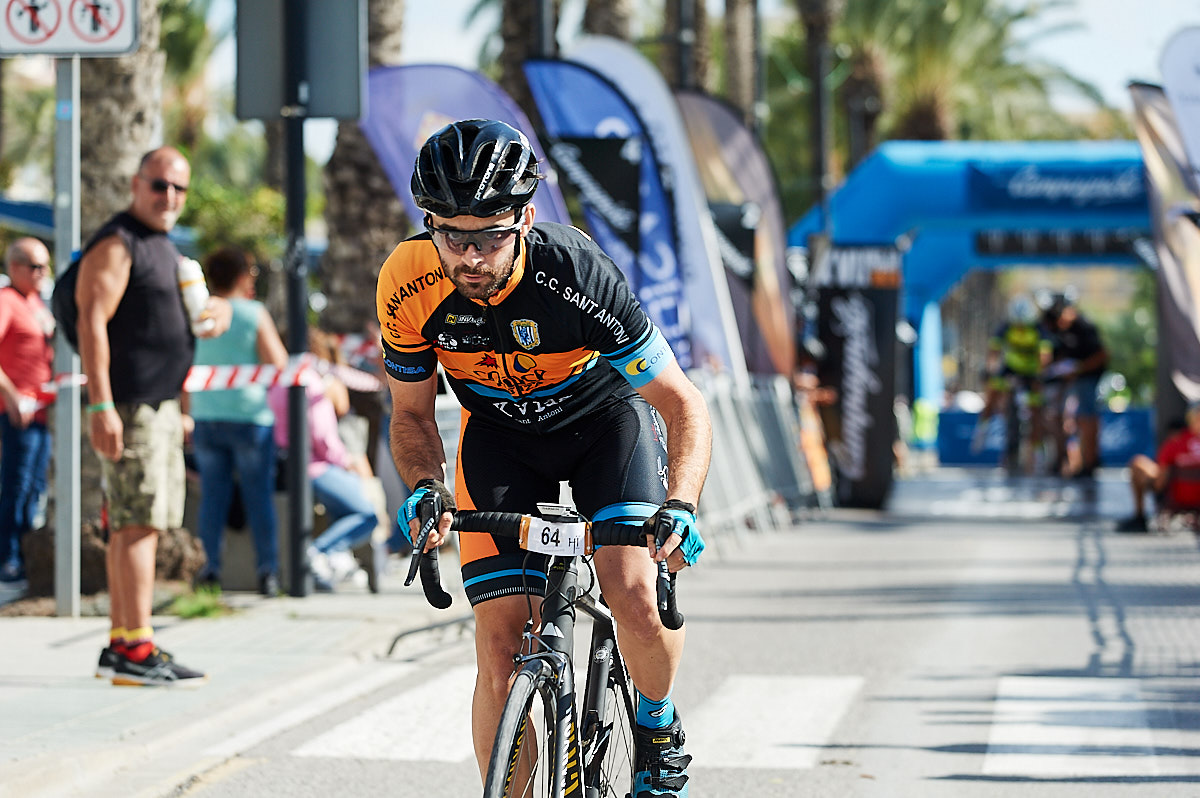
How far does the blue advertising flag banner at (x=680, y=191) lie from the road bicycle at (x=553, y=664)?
1095 cm

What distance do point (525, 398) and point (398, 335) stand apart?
0.36 metres

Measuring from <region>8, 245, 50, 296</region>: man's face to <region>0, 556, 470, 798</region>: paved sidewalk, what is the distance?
107 inches

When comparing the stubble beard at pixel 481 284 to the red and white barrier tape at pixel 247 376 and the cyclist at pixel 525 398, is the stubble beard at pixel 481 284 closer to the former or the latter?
the cyclist at pixel 525 398

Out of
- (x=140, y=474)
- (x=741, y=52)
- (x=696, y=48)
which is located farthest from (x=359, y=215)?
(x=741, y=52)

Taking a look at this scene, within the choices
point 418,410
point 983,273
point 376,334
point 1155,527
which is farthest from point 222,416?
point 983,273

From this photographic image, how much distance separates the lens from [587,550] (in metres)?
4.11

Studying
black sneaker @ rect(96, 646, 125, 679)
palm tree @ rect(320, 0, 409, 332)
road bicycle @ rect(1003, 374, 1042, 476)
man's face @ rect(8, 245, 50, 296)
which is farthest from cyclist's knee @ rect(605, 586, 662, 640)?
road bicycle @ rect(1003, 374, 1042, 476)

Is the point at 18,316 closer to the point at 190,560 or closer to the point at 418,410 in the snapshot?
the point at 190,560

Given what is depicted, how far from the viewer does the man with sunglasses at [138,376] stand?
7219 mm

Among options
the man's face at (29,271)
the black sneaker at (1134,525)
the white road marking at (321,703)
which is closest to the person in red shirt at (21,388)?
the man's face at (29,271)

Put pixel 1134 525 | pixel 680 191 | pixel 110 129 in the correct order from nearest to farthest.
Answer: pixel 110 129 < pixel 1134 525 < pixel 680 191

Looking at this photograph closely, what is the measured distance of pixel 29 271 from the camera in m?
11.5

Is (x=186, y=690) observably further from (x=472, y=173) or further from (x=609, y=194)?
(x=609, y=194)

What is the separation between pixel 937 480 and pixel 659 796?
22.9m
